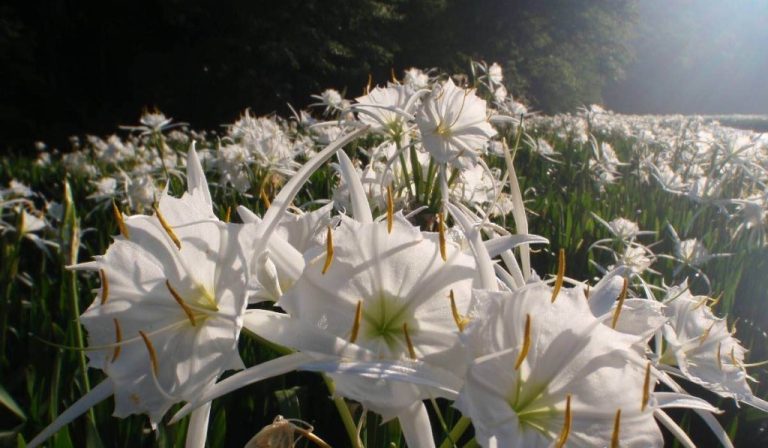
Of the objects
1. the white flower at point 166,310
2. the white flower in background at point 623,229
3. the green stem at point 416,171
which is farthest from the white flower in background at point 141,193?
the white flower at point 166,310

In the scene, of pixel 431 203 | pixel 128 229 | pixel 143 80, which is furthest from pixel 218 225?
pixel 143 80

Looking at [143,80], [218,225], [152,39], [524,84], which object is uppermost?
[152,39]

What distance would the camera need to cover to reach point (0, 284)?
1997 millimetres

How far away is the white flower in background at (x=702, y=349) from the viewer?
80cm

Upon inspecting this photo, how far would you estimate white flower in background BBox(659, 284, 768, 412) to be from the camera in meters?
0.80

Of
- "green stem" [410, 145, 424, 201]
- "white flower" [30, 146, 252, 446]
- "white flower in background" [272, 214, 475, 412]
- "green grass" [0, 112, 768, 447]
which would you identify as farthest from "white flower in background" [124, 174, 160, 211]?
"white flower in background" [272, 214, 475, 412]

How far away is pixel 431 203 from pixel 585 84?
860 inches

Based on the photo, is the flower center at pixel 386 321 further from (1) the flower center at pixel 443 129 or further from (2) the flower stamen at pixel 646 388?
(1) the flower center at pixel 443 129

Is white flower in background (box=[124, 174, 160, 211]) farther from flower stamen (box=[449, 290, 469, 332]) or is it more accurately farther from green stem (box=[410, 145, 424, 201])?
flower stamen (box=[449, 290, 469, 332])

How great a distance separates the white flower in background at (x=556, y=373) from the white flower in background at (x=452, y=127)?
0.80 meters

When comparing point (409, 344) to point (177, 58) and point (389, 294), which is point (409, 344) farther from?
point (177, 58)

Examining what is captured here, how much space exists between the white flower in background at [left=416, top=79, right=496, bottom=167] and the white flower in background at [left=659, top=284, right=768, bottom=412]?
1.84ft

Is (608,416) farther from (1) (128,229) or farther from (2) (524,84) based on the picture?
(2) (524,84)

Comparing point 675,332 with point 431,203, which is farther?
point 431,203
